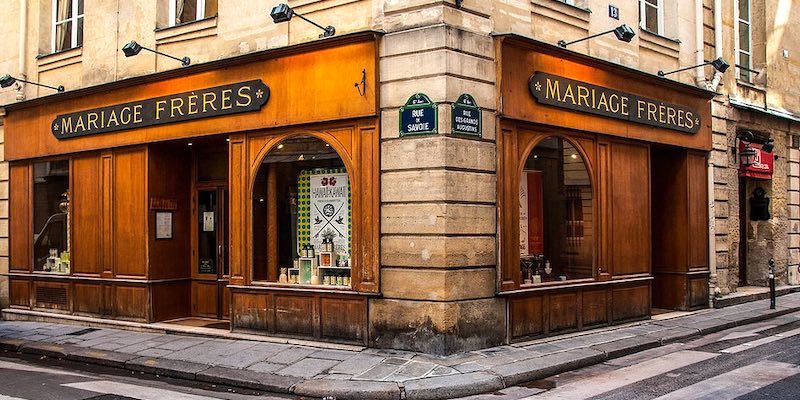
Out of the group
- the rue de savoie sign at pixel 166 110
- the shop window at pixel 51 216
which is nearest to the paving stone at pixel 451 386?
the rue de savoie sign at pixel 166 110

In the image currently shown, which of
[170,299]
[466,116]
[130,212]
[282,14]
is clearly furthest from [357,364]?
[130,212]

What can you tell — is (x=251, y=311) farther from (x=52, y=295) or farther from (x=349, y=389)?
(x=52, y=295)

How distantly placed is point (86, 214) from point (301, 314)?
5606 mm

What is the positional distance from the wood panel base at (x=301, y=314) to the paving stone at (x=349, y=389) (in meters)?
1.70

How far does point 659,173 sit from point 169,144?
941cm

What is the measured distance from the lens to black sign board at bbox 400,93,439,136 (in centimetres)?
982

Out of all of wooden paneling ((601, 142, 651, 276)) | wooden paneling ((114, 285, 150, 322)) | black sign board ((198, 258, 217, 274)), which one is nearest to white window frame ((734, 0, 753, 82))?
wooden paneling ((601, 142, 651, 276))

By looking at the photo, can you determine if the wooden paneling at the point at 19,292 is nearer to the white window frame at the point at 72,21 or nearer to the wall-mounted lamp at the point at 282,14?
the white window frame at the point at 72,21

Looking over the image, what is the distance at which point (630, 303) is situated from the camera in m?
12.6

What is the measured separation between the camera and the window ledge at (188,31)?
12336mm

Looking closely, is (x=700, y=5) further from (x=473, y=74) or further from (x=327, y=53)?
(x=327, y=53)

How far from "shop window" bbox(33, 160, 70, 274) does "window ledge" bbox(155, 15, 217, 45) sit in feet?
11.5

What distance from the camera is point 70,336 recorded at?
493 inches

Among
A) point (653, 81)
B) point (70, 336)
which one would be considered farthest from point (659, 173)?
point (70, 336)
